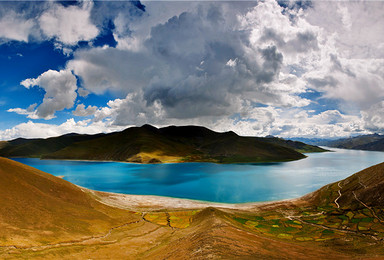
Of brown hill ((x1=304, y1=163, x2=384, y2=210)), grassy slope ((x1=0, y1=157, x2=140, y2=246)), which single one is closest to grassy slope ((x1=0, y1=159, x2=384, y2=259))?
grassy slope ((x1=0, y1=157, x2=140, y2=246))

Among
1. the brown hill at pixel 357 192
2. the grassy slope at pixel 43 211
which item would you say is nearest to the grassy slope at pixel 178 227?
the grassy slope at pixel 43 211

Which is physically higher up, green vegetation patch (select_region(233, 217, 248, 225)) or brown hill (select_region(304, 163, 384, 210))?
brown hill (select_region(304, 163, 384, 210))

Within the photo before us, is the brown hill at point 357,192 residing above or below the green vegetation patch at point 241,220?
above

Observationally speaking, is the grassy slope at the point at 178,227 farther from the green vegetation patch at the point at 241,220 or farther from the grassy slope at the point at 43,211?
the green vegetation patch at the point at 241,220

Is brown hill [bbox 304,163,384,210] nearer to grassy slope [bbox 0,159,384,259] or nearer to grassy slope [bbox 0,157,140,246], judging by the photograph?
grassy slope [bbox 0,159,384,259]

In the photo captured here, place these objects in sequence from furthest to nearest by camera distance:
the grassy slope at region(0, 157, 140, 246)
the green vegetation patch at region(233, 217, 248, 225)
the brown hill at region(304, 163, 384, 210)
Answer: the brown hill at region(304, 163, 384, 210), the green vegetation patch at region(233, 217, 248, 225), the grassy slope at region(0, 157, 140, 246)

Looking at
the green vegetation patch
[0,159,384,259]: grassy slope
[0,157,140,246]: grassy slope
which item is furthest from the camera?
the green vegetation patch

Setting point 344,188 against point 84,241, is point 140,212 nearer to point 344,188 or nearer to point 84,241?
point 84,241

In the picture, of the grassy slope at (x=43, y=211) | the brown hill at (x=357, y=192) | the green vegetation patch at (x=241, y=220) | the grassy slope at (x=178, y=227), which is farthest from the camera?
the brown hill at (x=357, y=192)

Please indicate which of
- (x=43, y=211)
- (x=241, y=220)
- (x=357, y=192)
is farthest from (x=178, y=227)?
(x=357, y=192)
